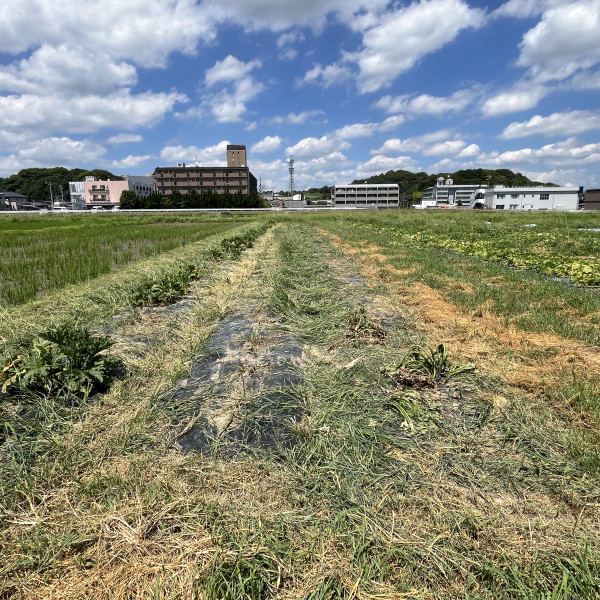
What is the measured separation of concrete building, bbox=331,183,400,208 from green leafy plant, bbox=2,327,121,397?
354ft

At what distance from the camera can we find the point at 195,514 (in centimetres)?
160

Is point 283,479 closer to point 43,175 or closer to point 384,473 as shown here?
point 384,473

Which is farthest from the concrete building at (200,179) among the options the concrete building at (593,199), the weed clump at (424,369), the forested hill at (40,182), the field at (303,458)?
the weed clump at (424,369)

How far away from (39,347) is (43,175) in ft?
550

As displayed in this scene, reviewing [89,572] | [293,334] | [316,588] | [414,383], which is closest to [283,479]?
[316,588]

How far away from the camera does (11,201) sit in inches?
3484

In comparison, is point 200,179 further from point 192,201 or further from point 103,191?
point 103,191

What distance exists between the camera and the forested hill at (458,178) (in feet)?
500

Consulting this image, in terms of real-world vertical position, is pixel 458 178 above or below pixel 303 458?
above

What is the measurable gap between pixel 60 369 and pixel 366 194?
113m

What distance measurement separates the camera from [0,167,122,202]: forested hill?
12394 cm

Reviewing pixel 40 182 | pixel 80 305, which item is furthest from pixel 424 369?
pixel 40 182

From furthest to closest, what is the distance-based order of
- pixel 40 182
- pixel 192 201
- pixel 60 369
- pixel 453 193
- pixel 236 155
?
pixel 40 182, pixel 453 193, pixel 236 155, pixel 192 201, pixel 60 369

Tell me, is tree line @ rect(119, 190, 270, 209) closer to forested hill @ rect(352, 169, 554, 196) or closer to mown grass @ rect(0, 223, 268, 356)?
mown grass @ rect(0, 223, 268, 356)
